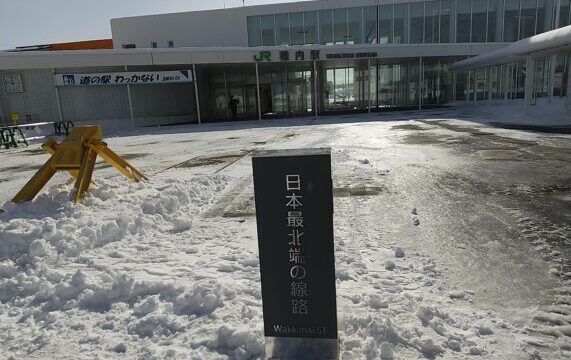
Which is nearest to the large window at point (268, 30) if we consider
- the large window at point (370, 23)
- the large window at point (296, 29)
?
the large window at point (296, 29)

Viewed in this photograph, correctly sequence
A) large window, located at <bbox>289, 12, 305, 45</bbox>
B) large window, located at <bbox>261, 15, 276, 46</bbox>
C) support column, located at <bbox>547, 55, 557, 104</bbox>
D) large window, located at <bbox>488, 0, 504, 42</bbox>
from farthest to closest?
→ large window, located at <bbox>261, 15, 276, 46</bbox>, large window, located at <bbox>289, 12, 305, 45</bbox>, large window, located at <bbox>488, 0, 504, 42</bbox>, support column, located at <bbox>547, 55, 557, 104</bbox>

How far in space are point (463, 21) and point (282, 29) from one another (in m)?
16.3

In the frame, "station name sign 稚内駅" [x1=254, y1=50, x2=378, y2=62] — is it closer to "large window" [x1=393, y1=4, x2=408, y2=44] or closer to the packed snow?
"large window" [x1=393, y1=4, x2=408, y2=44]

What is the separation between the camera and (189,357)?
2674 mm

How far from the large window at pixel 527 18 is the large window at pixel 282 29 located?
67.7ft

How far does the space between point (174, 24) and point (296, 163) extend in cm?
4021

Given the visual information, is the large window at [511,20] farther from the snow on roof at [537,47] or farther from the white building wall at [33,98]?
the white building wall at [33,98]

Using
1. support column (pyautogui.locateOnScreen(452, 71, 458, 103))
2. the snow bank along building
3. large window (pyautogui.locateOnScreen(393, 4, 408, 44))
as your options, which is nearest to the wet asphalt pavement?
the snow bank along building

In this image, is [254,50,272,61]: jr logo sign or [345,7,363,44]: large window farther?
[345,7,363,44]: large window

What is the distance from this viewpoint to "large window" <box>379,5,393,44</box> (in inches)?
1430

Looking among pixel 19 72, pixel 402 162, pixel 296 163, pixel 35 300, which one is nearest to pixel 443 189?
pixel 402 162

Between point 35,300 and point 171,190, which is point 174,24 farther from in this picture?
point 35,300

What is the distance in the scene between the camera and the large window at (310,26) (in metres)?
37.1

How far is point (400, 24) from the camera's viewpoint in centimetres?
3656
